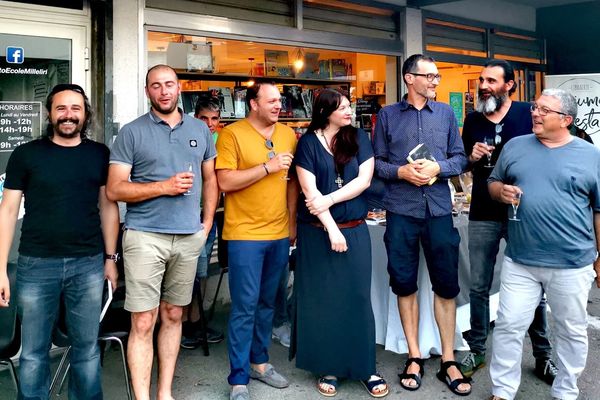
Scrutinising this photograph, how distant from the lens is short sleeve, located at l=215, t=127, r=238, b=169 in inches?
138

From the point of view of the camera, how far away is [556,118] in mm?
3170

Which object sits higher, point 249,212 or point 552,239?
point 249,212

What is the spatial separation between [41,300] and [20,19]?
7.50 ft

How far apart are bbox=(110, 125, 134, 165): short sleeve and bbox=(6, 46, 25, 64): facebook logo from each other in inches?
64.0

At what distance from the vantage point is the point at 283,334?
15.4ft

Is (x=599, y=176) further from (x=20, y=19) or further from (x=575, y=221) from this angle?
(x=20, y=19)

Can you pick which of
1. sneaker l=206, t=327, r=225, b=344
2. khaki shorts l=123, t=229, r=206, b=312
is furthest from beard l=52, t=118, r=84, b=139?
sneaker l=206, t=327, r=225, b=344

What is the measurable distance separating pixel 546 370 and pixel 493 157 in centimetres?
145

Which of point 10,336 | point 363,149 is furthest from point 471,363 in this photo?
point 10,336

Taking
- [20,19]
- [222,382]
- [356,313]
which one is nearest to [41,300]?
[222,382]

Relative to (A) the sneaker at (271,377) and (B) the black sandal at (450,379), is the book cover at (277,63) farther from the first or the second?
(B) the black sandal at (450,379)

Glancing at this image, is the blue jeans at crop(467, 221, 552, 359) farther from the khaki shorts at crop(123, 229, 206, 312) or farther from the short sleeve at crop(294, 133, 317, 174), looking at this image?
the khaki shorts at crop(123, 229, 206, 312)

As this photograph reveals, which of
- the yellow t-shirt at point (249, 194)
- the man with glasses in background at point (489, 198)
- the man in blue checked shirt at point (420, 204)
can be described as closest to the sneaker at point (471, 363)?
the man with glasses in background at point (489, 198)

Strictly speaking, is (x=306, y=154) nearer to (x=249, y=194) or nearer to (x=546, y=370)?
(x=249, y=194)
